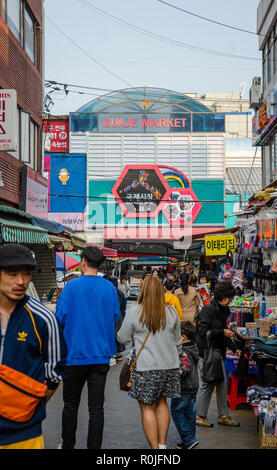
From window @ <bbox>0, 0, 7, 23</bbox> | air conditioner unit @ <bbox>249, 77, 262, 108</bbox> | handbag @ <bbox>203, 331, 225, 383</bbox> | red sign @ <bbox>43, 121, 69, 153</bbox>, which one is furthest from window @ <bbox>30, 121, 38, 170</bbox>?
red sign @ <bbox>43, 121, 69, 153</bbox>

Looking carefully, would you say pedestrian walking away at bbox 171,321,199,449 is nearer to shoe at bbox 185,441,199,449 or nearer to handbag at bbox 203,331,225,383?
shoe at bbox 185,441,199,449

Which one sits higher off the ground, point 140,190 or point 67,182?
point 67,182

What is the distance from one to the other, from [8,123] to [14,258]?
30.6ft

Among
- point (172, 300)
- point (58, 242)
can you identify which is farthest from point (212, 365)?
point (58, 242)

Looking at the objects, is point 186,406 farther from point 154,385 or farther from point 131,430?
point 131,430

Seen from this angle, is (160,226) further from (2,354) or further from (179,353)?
(2,354)

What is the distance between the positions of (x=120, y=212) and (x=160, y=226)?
3.09 metres

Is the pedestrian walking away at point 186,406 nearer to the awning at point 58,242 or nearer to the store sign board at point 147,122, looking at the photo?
the awning at point 58,242

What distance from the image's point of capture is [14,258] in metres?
3.18

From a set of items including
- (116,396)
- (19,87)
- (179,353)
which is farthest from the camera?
(19,87)

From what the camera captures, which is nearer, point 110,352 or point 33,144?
point 110,352

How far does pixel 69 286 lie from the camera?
5.30m

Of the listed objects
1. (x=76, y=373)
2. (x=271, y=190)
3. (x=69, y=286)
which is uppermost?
(x=271, y=190)
